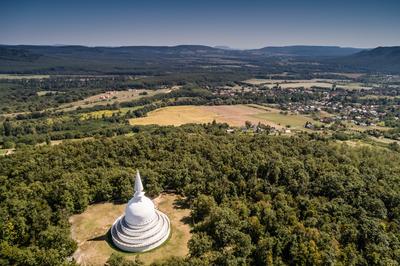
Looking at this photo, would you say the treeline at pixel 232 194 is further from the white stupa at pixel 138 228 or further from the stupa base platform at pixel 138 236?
the white stupa at pixel 138 228

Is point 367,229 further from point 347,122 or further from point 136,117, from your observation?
point 136,117

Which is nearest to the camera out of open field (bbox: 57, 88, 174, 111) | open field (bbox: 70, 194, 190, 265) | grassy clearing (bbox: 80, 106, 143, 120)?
open field (bbox: 70, 194, 190, 265)

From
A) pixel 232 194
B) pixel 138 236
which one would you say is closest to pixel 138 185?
pixel 138 236

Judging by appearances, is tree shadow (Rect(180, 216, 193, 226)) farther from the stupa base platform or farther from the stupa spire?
the stupa spire

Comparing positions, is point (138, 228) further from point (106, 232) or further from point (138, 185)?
point (106, 232)

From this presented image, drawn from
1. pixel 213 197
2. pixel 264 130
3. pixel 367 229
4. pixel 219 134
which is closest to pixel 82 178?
pixel 213 197

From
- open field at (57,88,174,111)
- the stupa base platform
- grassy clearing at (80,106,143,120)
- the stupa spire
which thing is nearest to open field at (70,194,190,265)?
the stupa base platform

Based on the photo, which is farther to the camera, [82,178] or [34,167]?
[34,167]
